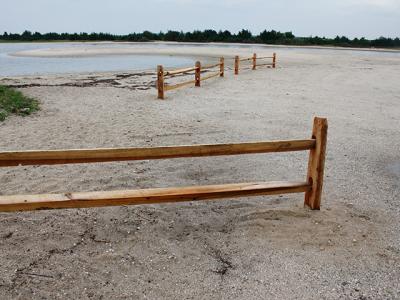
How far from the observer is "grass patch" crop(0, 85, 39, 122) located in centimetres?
992

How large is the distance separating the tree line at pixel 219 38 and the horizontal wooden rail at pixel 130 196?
77.4m

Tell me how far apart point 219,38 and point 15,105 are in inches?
3163

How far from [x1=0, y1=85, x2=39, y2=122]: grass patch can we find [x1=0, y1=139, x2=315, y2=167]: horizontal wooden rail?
20.8 ft

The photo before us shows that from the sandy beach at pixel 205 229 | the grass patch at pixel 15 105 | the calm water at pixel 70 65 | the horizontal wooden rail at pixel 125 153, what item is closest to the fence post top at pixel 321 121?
the horizontal wooden rail at pixel 125 153

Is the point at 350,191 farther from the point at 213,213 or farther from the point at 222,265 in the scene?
the point at 222,265

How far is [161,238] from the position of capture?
4.07 meters

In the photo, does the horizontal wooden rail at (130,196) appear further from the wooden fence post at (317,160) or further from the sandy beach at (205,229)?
the sandy beach at (205,229)

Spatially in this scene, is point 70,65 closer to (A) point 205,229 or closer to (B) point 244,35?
(A) point 205,229

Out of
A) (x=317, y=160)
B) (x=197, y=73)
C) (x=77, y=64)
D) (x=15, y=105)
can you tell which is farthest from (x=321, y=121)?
(x=77, y=64)

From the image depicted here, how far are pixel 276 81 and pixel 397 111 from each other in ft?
26.0

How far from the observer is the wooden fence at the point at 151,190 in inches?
144

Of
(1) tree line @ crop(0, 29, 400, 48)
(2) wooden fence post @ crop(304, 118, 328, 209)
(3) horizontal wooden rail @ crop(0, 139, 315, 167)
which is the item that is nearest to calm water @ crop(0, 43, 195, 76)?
(3) horizontal wooden rail @ crop(0, 139, 315, 167)

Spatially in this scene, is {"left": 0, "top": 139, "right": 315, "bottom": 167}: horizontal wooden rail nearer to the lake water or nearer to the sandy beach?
the sandy beach

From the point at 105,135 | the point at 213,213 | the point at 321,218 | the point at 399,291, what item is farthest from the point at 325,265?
the point at 105,135
